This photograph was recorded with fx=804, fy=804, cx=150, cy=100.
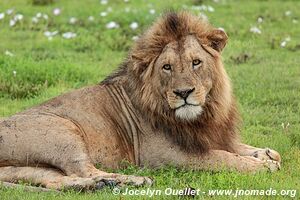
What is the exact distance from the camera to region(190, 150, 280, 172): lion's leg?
579cm

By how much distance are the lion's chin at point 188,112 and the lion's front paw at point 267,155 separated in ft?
2.11

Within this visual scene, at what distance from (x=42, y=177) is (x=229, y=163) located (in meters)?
1.35

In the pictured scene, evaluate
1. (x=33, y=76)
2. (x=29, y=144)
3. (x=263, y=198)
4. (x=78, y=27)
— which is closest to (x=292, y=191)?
(x=263, y=198)

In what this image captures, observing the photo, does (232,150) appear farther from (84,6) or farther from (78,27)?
(84,6)

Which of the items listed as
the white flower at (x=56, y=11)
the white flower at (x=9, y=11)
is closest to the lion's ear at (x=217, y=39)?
the white flower at (x=56, y=11)

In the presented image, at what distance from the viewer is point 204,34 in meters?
6.07

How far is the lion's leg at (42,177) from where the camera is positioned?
214 inches

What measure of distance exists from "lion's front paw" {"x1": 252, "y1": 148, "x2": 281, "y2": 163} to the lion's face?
2.06ft

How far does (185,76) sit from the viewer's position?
5785 millimetres

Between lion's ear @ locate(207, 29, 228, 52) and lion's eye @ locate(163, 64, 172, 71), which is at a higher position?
lion's ear @ locate(207, 29, 228, 52)

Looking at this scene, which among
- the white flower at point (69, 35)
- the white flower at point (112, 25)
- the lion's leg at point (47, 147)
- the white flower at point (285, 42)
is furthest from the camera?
the white flower at point (112, 25)

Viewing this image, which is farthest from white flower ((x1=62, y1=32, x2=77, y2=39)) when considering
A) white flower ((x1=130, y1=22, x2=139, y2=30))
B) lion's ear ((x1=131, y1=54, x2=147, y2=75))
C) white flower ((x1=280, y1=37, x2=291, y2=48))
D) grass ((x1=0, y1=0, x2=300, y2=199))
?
lion's ear ((x1=131, y1=54, x2=147, y2=75))

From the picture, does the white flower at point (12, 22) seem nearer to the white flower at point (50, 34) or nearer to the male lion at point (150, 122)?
the white flower at point (50, 34)

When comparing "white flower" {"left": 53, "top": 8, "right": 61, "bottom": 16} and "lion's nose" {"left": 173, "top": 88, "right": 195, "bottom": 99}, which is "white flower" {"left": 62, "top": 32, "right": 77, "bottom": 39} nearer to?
"white flower" {"left": 53, "top": 8, "right": 61, "bottom": 16}
